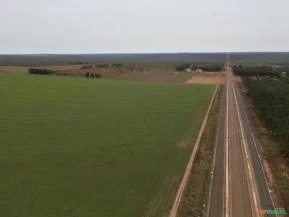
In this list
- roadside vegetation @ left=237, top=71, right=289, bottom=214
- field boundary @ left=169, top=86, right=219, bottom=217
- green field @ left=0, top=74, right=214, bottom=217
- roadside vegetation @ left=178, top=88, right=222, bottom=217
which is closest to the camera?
field boundary @ left=169, top=86, right=219, bottom=217

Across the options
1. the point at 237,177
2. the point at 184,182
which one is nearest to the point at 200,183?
the point at 184,182

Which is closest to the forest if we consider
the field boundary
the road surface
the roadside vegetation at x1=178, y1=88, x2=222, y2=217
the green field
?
the road surface

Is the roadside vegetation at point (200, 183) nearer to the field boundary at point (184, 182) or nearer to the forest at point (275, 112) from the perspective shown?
the field boundary at point (184, 182)

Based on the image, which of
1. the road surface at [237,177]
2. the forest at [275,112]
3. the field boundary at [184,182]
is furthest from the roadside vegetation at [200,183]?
the forest at [275,112]

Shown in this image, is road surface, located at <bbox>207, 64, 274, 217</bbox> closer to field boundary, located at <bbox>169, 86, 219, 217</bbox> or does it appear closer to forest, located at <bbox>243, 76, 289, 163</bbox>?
field boundary, located at <bbox>169, 86, 219, 217</bbox>

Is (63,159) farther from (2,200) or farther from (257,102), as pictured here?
(257,102)

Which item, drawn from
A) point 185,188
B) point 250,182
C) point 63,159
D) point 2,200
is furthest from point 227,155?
point 2,200
